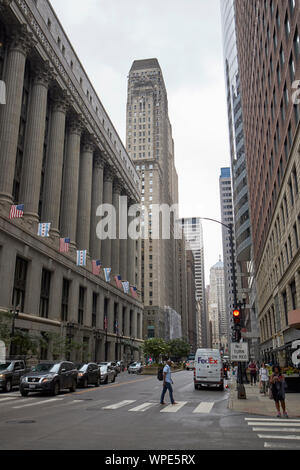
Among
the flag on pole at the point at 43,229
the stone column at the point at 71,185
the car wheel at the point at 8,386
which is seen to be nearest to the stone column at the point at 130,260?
the stone column at the point at 71,185

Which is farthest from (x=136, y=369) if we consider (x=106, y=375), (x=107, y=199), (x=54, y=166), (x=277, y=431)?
(x=277, y=431)

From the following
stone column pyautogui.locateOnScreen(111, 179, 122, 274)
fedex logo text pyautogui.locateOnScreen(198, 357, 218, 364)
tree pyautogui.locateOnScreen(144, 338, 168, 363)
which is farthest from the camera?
stone column pyautogui.locateOnScreen(111, 179, 122, 274)

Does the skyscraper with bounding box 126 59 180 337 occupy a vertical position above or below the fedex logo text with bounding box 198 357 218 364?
above

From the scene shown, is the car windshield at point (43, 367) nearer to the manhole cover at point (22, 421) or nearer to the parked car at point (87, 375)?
the parked car at point (87, 375)

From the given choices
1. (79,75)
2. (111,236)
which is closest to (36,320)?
(111,236)

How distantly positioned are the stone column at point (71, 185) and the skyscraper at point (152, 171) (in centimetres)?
8220

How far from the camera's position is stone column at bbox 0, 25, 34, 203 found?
41638mm

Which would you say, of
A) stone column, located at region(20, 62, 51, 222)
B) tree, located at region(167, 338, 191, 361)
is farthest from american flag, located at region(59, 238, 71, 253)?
tree, located at region(167, 338, 191, 361)

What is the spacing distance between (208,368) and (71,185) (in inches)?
1516

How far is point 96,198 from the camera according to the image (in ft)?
239

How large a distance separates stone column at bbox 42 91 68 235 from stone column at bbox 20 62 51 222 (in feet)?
12.2

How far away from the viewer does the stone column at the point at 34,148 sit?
46.5m

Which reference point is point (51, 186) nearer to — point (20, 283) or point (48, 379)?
point (20, 283)

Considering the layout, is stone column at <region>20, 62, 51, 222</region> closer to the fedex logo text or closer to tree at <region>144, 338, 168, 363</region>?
the fedex logo text
